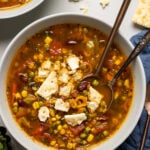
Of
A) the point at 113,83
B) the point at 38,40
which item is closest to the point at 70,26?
the point at 38,40

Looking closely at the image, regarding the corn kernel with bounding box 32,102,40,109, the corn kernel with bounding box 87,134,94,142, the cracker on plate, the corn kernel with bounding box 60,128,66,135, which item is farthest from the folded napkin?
the corn kernel with bounding box 32,102,40,109

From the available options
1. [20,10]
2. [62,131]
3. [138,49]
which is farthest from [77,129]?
[20,10]

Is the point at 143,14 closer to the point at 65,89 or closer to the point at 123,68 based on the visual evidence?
the point at 123,68

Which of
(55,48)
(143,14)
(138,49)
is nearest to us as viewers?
(138,49)

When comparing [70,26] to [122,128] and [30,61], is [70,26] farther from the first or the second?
[122,128]

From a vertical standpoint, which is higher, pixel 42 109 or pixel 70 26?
pixel 70 26

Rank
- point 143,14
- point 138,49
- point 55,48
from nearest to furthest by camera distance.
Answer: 1. point 138,49
2. point 55,48
3. point 143,14

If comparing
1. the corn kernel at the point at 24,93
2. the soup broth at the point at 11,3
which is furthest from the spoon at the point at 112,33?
the soup broth at the point at 11,3

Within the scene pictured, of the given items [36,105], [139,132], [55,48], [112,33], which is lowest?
[139,132]
